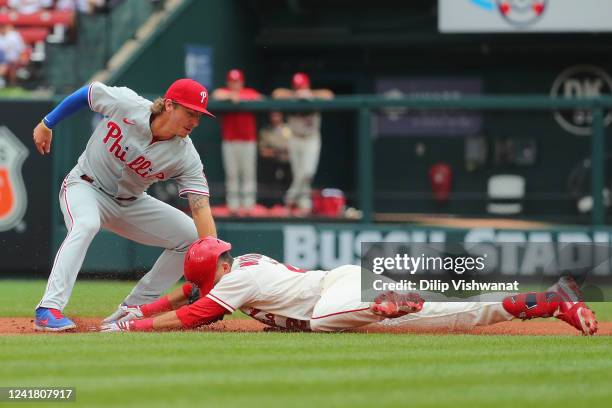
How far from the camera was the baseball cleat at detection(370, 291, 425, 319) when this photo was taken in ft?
24.5

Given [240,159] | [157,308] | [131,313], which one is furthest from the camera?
[240,159]

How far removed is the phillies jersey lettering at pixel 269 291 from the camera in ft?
24.5

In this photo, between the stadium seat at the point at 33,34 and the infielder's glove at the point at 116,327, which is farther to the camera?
the stadium seat at the point at 33,34

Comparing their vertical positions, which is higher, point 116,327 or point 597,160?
point 597,160

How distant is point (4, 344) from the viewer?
24.0 feet

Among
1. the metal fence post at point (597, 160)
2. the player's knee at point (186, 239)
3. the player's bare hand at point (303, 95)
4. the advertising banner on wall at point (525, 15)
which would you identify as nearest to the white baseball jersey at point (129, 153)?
the player's knee at point (186, 239)

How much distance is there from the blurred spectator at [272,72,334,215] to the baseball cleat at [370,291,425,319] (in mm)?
5205

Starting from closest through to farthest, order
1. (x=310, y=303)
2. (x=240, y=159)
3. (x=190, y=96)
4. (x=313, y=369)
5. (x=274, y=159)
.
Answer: (x=313, y=369)
(x=310, y=303)
(x=190, y=96)
(x=240, y=159)
(x=274, y=159)

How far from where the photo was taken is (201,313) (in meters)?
7.50

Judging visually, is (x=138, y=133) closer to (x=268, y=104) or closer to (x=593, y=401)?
(x=593, y=401)

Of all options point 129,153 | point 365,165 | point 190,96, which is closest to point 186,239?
point 129,153

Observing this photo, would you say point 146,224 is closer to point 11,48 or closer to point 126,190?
point 126,190

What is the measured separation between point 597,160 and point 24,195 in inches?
231

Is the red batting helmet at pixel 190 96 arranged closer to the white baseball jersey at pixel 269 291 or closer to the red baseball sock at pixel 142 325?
the white baseball jersey at pixel 269 291
